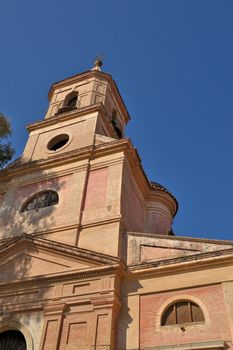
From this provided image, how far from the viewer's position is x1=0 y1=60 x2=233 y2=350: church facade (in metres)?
11.0

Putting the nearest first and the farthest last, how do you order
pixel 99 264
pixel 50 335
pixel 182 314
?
1. pixel 182 314
2. pixel 50 335
3. pixel 99 264

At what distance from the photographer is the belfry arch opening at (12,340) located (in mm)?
11844

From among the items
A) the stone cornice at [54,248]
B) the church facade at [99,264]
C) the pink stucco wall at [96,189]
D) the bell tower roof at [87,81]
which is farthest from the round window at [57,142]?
the stone cornice at [54,248]

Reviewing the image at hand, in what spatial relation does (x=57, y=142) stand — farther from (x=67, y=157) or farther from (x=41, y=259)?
(x=41, y=259)

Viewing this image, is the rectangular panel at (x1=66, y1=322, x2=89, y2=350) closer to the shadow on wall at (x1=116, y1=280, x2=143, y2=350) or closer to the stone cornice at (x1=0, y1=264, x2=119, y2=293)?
the shadow on wall at (x1=116, y1=280, x2=143, y2=350)

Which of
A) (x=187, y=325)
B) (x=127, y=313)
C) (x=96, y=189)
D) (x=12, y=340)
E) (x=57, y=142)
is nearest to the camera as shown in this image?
(x=187, y=325)

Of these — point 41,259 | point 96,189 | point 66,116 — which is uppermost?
point 66,116

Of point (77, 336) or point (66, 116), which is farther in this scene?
point (66, 116)

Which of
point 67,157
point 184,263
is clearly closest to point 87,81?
point 67,157

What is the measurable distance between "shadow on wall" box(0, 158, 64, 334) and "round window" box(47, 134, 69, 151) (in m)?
1.91

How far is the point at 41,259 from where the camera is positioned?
1358 centimetres

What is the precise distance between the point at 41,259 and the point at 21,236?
1.29 meters

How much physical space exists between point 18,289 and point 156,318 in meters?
4.64

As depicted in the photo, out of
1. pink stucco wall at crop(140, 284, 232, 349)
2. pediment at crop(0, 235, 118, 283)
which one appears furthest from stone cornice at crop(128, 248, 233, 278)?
pediment at crop(0, 235, 118, 283)
